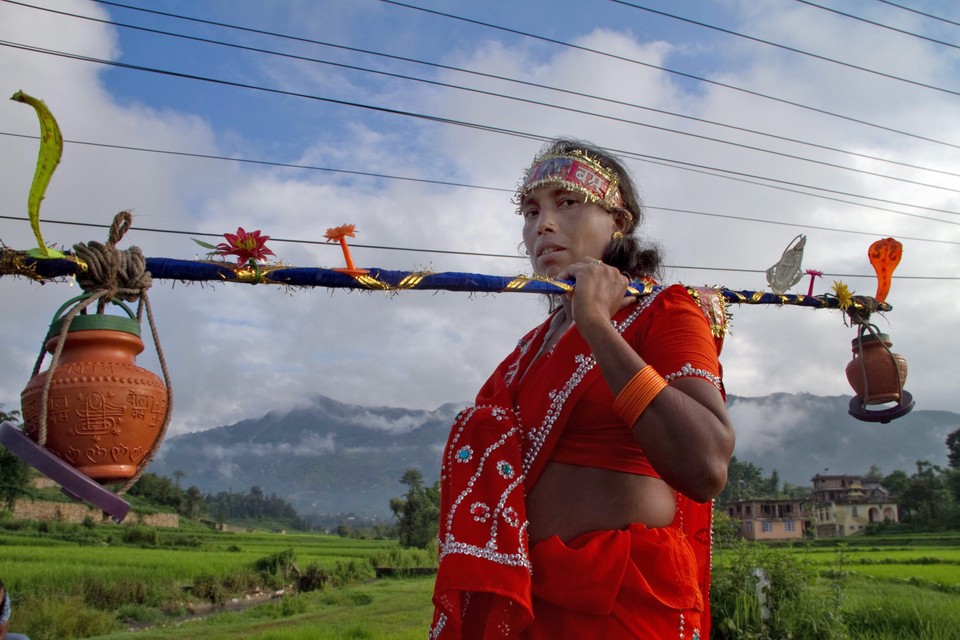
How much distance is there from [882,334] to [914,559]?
33.8 metres

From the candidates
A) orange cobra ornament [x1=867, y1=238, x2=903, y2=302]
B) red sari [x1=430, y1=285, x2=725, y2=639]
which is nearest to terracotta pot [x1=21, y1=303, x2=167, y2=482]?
red sari [x1=430, y1=285, x2=725, y2=639]

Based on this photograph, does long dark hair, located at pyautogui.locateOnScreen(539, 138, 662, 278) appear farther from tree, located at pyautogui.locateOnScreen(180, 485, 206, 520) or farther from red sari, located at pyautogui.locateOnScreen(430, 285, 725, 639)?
tree, located at pyautogui.locateOnScreen(180, 485, 206, 520)

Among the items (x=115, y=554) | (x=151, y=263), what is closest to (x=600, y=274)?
(x=151, y=263)

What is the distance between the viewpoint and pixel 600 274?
1.92m

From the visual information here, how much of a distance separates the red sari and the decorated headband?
22.8 inches

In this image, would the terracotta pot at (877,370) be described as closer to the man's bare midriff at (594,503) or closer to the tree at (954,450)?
the man's bare midriff at (594,503)

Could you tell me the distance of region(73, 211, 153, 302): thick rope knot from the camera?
68.0 inches

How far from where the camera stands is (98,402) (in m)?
1.68

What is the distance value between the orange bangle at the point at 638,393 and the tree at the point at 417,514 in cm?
1858

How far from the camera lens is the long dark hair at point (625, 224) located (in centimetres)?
248

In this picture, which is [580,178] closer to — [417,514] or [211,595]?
[211,595]

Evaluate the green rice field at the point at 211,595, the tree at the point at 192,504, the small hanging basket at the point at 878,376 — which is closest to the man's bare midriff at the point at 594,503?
the small hanging basket at the point at 878,376

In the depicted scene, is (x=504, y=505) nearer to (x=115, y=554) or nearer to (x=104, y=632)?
(x=104, y=632)

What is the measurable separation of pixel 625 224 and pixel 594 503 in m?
1.24
